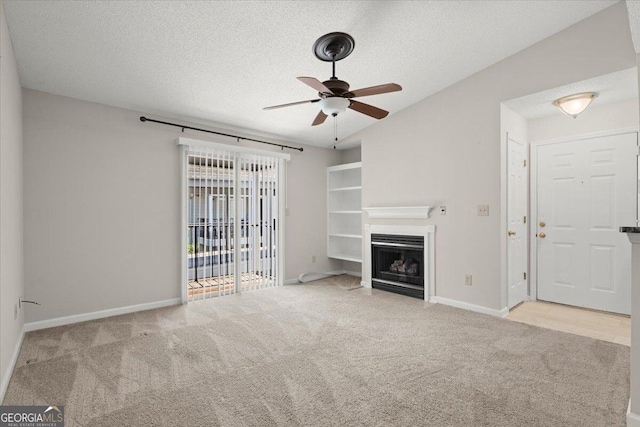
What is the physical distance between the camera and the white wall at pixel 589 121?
3.68 m

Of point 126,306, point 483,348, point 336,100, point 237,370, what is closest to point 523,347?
point 483,348

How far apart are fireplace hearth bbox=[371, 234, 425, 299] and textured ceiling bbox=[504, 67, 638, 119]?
79.8 inches

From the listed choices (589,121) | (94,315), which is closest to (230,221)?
(94,315)

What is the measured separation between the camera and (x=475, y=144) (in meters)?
3.96

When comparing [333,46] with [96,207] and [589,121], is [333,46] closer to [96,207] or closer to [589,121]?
[96,207]

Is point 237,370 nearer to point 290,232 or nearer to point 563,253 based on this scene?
point 290,232

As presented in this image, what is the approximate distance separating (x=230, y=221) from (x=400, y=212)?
8.11 ft

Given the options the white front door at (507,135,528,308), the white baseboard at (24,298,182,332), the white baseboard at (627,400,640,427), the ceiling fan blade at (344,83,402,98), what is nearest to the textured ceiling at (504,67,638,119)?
the white front door at (507,135,528,308)

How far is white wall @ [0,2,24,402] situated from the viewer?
7.32 feet

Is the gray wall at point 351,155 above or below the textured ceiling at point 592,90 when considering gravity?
below

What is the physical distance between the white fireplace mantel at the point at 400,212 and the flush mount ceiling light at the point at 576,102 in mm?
1825

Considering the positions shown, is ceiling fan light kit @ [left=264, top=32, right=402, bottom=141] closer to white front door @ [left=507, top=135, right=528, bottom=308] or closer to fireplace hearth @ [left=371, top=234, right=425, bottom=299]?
white front door @ [left=507, top=135, right=528, bottom=308]

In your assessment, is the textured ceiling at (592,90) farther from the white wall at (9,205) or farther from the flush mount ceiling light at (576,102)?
the white wall at (9,205)

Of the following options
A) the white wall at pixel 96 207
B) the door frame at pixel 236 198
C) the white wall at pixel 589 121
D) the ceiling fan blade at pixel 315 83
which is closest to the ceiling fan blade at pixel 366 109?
the ceiling fan blade at pixel 315 83
